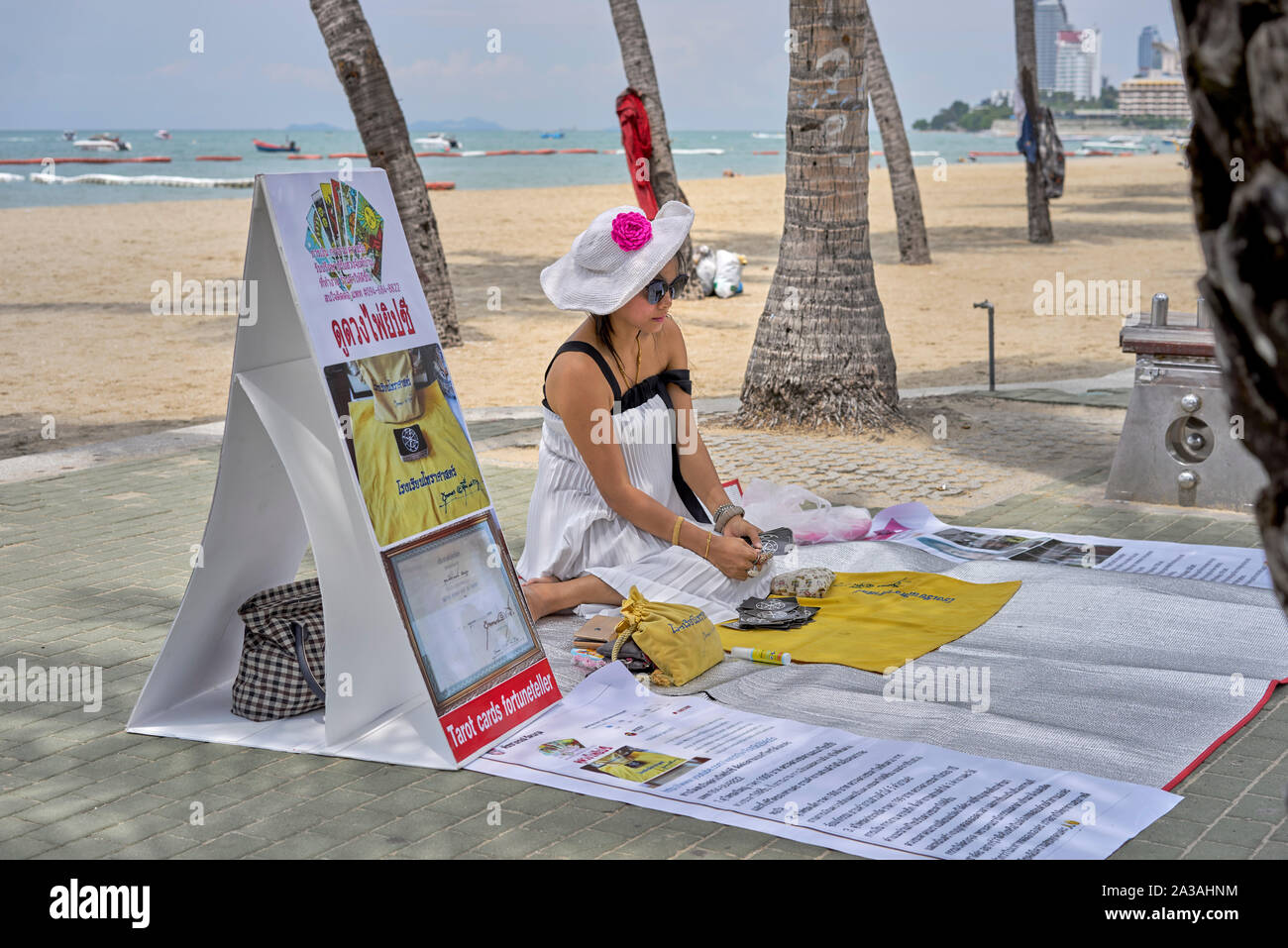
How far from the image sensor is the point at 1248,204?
3.99ft

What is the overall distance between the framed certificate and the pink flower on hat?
113 centimetres

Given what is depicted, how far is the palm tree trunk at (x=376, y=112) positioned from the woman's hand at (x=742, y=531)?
22.5 ft

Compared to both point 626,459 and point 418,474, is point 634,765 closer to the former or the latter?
point 418,474

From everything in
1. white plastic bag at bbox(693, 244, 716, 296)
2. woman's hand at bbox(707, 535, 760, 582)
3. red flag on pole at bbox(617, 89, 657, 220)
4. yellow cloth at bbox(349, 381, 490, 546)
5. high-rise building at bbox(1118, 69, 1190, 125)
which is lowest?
woman's hand at bbox(707, 535, 760, 582)

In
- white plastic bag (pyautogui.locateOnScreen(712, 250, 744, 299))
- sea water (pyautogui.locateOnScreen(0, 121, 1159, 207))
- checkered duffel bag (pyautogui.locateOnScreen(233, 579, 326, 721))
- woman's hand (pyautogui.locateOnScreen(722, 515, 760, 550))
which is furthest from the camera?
sea water (pyautogui.locateOnScreen(0, 121, 1159, 207))

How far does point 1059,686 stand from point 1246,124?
307 centimetres

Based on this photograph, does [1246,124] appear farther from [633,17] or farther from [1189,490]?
[633,17]

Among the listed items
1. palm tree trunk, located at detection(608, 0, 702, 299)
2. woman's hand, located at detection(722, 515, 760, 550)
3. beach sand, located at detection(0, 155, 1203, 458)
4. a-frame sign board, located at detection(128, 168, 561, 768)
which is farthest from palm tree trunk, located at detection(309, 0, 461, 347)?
a-frame sign board, located at detection(128, 168, 561, 768)

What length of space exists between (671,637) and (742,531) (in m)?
0.72

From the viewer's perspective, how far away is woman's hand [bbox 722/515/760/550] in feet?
15.5

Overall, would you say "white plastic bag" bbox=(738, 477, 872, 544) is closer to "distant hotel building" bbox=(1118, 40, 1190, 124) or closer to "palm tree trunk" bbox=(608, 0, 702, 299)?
"palm tree trunk" bbox=(608, 0, 702, 299)

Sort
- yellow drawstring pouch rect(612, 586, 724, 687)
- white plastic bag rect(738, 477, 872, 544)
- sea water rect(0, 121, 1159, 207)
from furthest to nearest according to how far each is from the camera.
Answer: sea water rect(0, 121, 1159, 207) < white plastic bag rect(738, 477, 872, 544) < yellow drawstring pouch rect(612, 586, 724, 687)

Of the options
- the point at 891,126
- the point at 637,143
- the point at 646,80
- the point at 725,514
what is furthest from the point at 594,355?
the point at 891,126

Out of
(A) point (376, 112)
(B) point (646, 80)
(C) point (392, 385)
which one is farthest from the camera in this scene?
(B) point (646, 80)
